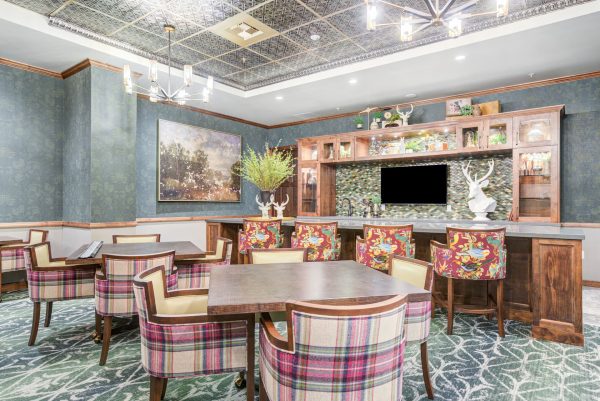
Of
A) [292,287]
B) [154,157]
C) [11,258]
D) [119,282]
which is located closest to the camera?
[292,287]

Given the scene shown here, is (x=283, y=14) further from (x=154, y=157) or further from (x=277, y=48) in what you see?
(x=154, y=157)

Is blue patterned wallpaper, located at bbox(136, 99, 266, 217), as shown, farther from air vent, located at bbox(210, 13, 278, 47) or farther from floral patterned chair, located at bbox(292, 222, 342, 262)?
floral patterned chair, located at bbox(292, 222, 342, 262)

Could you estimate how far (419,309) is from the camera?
199 cm

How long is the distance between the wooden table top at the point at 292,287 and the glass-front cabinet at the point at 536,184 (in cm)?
386

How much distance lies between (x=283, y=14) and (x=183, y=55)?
71.2 inches

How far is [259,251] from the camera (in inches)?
110

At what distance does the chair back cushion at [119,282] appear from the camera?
2434mm

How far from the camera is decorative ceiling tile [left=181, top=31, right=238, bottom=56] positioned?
434 centimetres

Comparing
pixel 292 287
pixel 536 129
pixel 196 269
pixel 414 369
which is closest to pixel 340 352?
pixel 292 287

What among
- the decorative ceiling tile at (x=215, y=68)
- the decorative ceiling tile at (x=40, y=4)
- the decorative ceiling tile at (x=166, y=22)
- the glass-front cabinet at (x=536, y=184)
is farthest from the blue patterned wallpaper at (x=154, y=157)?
the glass-front cabinet at (x=536, y=184)

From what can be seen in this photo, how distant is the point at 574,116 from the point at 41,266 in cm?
681

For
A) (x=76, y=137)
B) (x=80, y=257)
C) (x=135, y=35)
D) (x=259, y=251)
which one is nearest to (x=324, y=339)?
(x=259, y=251)

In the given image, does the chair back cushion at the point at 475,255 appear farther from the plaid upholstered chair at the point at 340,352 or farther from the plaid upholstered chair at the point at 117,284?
the plaid upholstered chair at the point at 117,284

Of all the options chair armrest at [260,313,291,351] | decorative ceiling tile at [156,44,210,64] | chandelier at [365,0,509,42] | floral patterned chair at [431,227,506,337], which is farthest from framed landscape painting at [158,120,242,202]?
chair armrest at [260,313,291,351]
